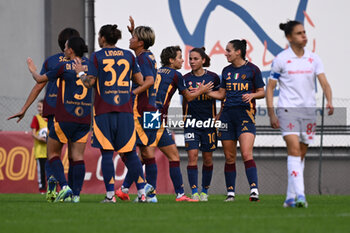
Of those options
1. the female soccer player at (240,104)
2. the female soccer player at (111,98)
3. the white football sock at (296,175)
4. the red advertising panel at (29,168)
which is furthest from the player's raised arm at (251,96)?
the red advertising panel at (29,168)

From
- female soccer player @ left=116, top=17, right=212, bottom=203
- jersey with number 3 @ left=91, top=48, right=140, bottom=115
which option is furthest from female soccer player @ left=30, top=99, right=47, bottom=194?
jersey with number 3 @ left=91, top=48, right=140, bottom=115

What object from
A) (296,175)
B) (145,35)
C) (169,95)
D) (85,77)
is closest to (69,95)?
(85,77)

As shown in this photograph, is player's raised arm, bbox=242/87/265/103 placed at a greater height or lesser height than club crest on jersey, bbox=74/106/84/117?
greater

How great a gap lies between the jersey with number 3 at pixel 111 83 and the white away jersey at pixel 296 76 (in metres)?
1.69

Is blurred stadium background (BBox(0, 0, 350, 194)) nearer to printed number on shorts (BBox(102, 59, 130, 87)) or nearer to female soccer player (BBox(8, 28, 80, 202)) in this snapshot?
female soccer player (BBox(8, 28, 80, 202))

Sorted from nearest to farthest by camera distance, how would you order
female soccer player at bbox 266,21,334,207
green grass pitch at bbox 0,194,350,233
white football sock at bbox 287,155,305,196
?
green grass pitch at bbox 0,194,350,233, white football sock at bbox 287,155,305,196, female soccer player at bbox 266,21,334,207

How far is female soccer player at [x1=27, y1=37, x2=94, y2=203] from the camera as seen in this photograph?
9094 millimetres

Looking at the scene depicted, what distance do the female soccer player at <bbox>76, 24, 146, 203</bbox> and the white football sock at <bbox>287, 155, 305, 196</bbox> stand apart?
74.1 inches

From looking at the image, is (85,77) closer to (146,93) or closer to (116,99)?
(116,99)

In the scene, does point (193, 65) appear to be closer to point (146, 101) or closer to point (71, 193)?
point (146, 101)

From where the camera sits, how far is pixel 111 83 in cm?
848

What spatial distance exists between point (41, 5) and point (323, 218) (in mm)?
14429

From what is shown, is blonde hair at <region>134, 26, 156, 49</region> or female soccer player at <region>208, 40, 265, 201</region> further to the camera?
female soccer player at <region>208, 40, 265, 201</region>

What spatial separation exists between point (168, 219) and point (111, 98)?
→ 88.6 inches
